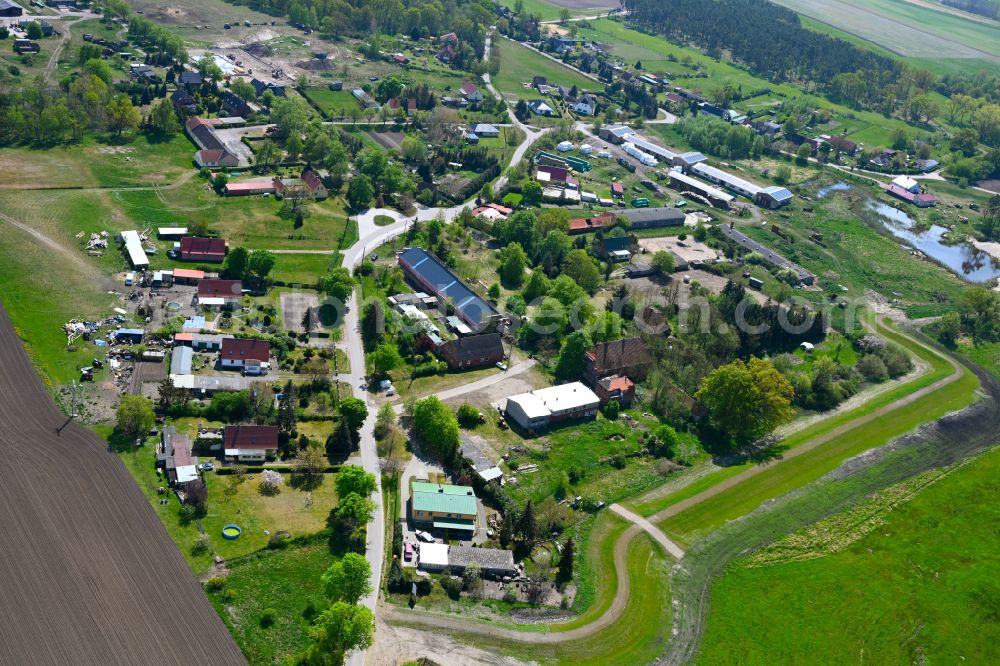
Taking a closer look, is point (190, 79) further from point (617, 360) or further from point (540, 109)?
point (617, 360)

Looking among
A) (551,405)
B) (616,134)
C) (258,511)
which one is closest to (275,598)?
(258,511)

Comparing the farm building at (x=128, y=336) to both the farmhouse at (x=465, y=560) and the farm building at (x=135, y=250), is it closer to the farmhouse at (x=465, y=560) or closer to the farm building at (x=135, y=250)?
the farm building at (x=135, y=250)

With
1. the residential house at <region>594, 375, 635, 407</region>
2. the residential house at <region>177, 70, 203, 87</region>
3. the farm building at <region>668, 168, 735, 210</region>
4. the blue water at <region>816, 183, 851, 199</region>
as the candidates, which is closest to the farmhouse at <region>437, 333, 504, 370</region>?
the residential house at <region>594, 375, 635, 407</region>

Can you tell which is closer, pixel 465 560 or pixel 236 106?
pixel 465 560

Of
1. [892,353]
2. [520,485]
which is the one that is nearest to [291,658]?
[520,485]

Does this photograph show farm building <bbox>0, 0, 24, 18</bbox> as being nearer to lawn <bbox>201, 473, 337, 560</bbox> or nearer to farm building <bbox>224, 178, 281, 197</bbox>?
farm building <bbox>224, 178, 281, 197</bbox>

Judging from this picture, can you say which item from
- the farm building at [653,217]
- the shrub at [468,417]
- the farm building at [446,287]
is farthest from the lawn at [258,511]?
the farm building at [653,217]

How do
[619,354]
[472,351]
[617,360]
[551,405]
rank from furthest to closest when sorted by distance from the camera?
[619,354], [617,360], [472,351], [551,405]

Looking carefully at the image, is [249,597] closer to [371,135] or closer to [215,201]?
[215,201]
